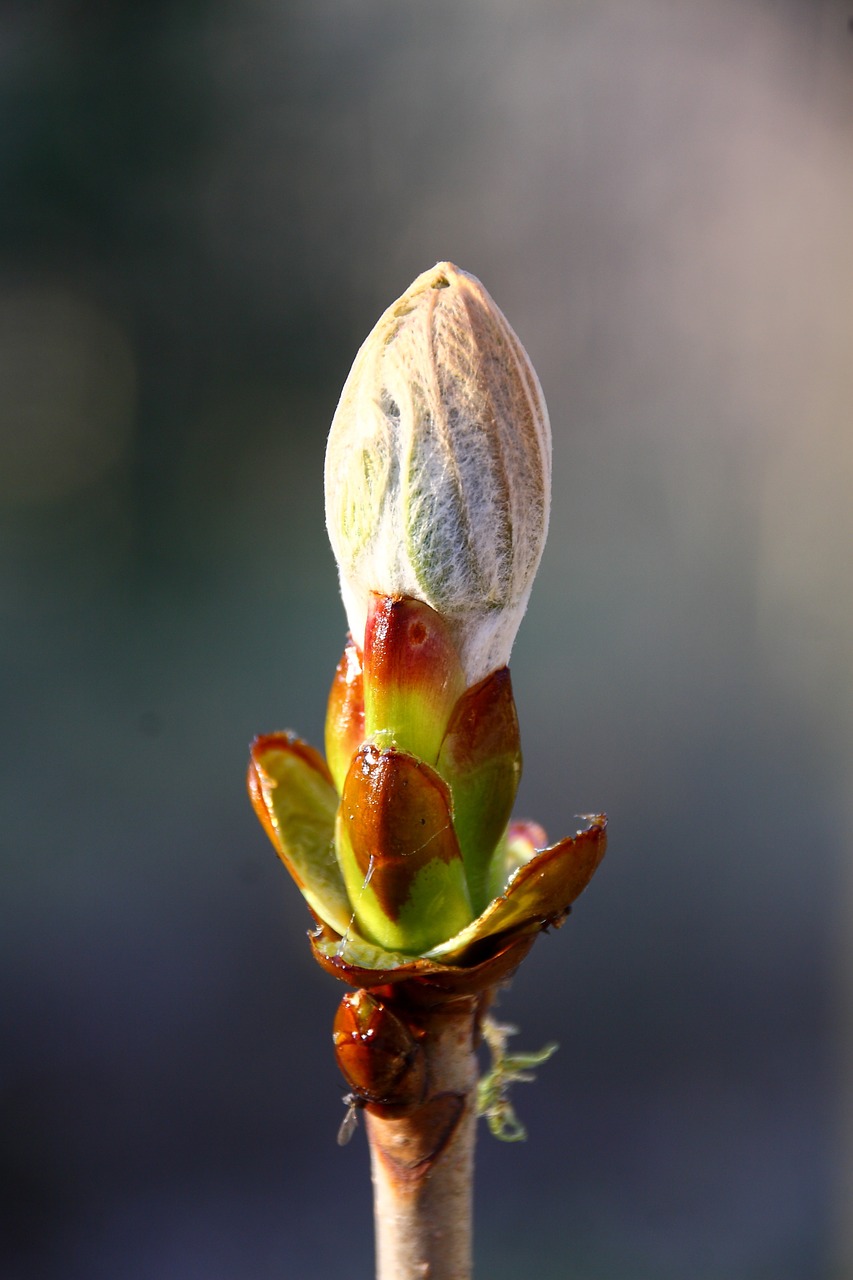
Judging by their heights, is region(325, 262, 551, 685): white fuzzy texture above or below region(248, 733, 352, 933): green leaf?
above

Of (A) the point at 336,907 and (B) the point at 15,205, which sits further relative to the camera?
(B) the point at 15,205

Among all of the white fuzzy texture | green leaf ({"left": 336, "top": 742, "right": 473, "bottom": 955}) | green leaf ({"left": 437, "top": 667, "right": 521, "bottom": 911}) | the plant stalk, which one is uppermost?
the white fuzzy texture

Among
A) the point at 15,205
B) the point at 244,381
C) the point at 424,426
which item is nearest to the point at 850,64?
the point at 244,381

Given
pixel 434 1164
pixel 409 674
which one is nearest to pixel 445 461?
pixel 409 674

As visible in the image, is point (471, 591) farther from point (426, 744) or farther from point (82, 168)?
point (82, 168)

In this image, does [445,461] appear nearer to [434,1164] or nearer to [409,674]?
[409,674]
